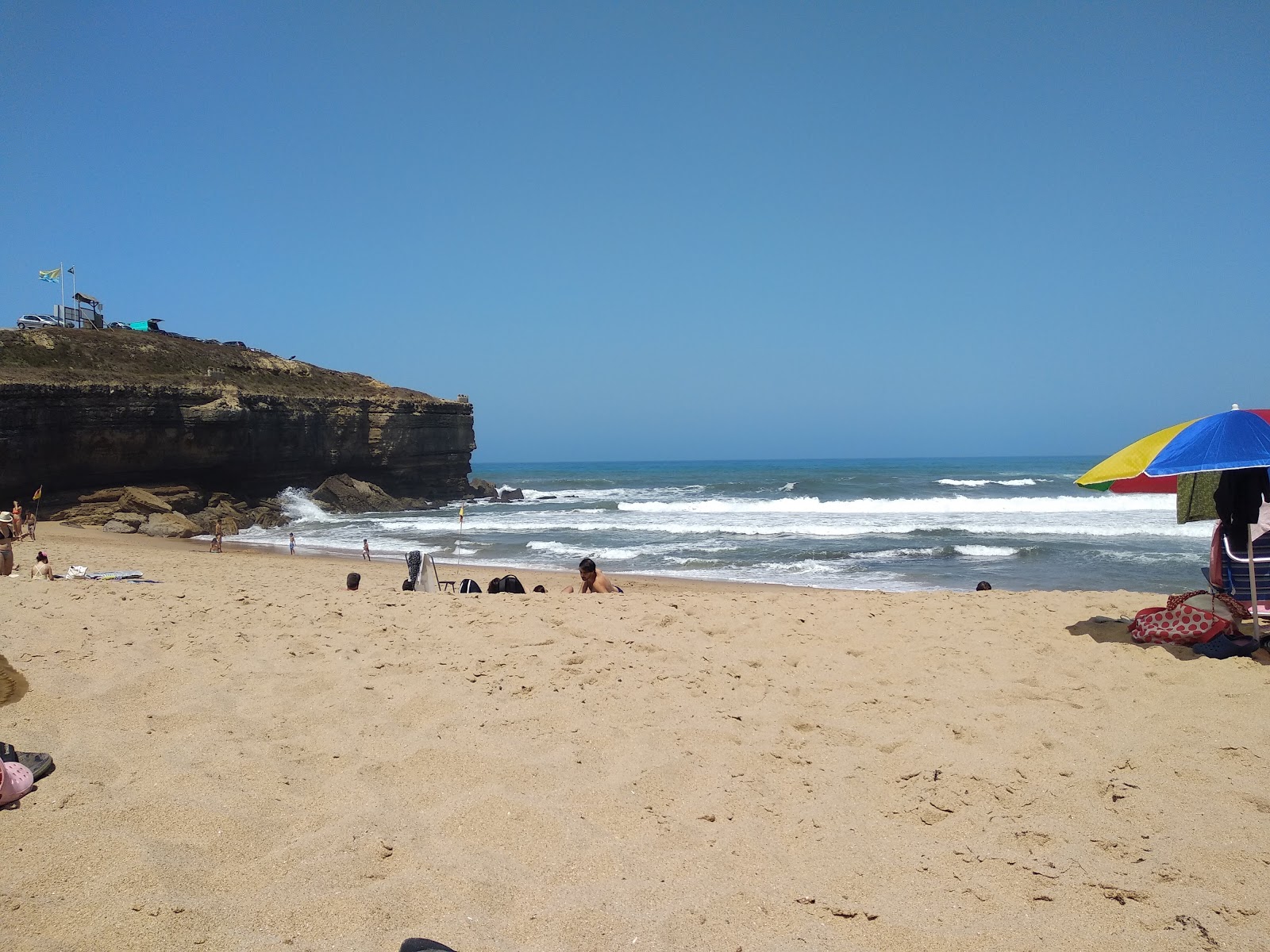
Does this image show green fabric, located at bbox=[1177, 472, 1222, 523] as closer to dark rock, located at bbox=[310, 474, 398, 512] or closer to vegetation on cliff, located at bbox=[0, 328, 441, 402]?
vegetation on cliff, located at bbox=[0, 328, 441, 402]

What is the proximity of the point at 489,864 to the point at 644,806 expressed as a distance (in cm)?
83

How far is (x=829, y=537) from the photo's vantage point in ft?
81.0

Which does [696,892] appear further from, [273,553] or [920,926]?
[273,553]

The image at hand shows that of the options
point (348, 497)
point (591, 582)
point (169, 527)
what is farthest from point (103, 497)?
point (591, 582)

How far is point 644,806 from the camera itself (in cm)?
366

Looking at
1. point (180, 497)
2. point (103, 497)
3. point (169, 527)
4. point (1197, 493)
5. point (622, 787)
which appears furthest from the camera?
point (180, 497)

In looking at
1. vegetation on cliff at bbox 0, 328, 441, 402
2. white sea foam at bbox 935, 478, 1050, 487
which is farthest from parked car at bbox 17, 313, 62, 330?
white sea foam at bbox 935, 478, 1050, 487

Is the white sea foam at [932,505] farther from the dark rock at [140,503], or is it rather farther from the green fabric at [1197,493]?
the green fabric at [1197,493]

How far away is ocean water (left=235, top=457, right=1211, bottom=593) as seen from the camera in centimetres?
1717

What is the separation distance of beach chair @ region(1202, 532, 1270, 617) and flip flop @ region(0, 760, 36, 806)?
7.42 meters

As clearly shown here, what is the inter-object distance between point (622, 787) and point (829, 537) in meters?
21.8

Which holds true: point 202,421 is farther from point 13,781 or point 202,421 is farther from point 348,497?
point 13,781

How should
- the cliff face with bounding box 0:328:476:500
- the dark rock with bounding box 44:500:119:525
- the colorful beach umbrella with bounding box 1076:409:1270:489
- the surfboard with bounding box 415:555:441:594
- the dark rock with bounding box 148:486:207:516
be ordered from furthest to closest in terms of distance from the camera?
1. the dark rock with bounding box 148:486:207:516
2. the cliff face with bounding box 0:328:476:500
3. the dark rock with bounding box 44:500:119:525
4. the surfboard with bounding box 415:555:441:594
5. the colorful beach umbrella with bounding box 1076:409:1270:489

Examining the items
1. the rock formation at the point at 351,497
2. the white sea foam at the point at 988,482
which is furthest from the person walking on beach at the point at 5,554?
the white sea foam at the point at 988,482
